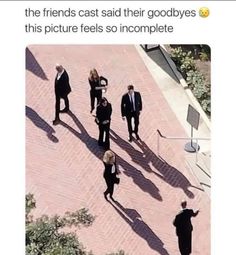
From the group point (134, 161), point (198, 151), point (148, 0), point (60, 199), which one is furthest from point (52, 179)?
point (148, 0)

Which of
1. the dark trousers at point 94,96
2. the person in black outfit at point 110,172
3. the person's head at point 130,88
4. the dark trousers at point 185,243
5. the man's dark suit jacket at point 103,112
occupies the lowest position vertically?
the dark trousers at point 185,243

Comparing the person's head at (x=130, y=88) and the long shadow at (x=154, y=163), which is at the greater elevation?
the person's head at (x=130, y=88)

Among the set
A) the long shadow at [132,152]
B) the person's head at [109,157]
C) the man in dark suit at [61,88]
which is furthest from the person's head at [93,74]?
the person's head at [109,157]

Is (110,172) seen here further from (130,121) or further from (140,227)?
(130,121)

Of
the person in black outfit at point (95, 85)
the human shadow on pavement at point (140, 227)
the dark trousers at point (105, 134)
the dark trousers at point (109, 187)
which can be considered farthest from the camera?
the person in black outfit at point (95, 85)

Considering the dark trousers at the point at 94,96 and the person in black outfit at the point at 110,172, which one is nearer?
the person in black outfit at the point at 110,172

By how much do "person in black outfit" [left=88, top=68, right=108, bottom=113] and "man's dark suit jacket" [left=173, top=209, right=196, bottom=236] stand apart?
288cm

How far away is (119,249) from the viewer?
15227 mm

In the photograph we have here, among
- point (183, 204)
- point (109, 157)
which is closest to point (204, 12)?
point (109, 157)

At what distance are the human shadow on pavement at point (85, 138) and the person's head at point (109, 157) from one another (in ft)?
3.12

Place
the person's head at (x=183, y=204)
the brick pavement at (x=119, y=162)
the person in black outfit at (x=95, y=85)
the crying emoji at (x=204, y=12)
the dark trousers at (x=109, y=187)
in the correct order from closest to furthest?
the crying emoji at (x=204, y=12)
the person's head at (x=183, y=204)
the brick pavement at (x=119, y=162)
the dark trousers at (x=109, y=187)
the person in black outfit at (x=95, y=85)

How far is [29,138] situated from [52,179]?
38.1 inches

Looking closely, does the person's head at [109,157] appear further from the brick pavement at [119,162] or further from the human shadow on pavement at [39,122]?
the human shadow on pavement at [39,122]

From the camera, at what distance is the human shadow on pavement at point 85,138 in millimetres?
16453
